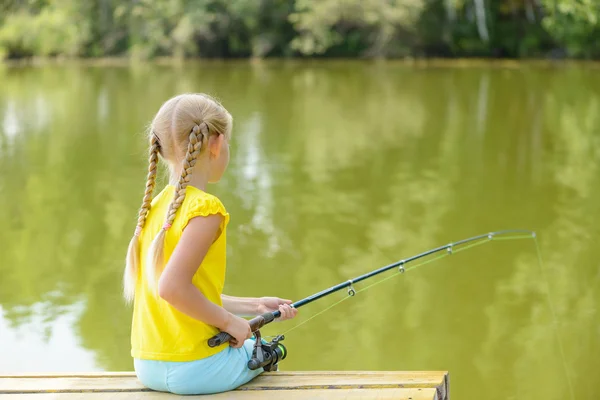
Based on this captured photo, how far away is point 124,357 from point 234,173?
4.23 m

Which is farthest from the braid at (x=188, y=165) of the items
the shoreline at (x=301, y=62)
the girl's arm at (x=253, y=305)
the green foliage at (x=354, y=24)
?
the green foliage at (x=354, y=24)

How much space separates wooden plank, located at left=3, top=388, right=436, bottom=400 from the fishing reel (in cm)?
8

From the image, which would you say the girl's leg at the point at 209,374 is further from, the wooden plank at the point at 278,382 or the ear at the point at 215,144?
the ear at the point at 215,144

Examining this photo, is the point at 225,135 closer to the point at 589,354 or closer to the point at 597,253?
the point at 589,354

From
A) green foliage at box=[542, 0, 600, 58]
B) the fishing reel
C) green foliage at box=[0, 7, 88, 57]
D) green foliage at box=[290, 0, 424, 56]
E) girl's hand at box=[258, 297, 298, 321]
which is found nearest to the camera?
the fishing reel

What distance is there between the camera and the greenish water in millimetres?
3848

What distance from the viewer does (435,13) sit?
25.8 m

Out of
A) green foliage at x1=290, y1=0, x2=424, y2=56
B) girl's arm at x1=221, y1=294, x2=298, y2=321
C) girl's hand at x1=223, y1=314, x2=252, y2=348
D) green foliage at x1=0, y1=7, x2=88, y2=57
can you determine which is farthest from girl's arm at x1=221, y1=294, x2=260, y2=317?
green foliage at x1=0, y1=7, x2=88, y2=57

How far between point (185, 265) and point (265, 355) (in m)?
0.39

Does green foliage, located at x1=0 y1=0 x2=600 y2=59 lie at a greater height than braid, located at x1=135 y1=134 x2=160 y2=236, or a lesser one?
greater

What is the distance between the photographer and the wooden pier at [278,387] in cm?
211

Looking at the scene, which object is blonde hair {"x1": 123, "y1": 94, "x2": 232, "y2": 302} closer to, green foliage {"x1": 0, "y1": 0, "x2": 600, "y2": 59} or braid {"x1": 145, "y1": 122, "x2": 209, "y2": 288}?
braid {"x1": 145, "y1": 122, "x2": 209, "y2": 288}

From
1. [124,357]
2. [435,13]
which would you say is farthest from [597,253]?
[435,13]

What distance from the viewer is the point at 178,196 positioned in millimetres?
2047
